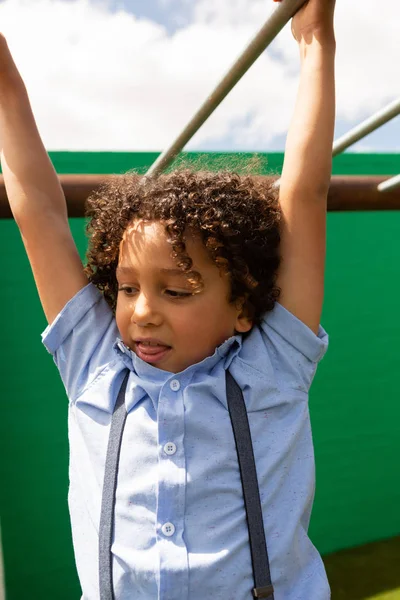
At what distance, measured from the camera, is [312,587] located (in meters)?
1.06

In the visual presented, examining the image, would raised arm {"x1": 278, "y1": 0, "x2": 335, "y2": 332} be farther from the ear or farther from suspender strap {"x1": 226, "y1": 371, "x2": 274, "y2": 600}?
suspender strap {"x1": 226, "y1": 371, "x2": 274, "y2": 600}

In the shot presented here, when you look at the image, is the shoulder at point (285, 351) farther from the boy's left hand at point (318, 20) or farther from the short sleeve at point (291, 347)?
the boy's left hand at point (318, 20)

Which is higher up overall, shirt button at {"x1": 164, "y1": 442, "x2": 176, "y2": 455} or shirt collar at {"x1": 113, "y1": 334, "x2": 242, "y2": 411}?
shirt collar at {"x1": 113, "y1": 334, "x2": 242, "y2": 411}

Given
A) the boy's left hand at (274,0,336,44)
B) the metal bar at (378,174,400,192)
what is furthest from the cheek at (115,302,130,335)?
the metal bar at (378,174,400,192)

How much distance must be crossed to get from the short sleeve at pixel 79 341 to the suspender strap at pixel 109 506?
0.41 ft

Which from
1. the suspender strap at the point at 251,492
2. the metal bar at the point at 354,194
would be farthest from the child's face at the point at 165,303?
the metal bar at the point at 354,194

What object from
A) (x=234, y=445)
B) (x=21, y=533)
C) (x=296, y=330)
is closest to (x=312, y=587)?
(x=234, y=445)

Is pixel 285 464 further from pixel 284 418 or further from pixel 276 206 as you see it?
pixel 276 206

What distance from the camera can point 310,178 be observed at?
115 centimetres

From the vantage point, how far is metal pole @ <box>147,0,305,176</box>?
101 cm

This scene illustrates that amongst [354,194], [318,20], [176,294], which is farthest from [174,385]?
[354,194]

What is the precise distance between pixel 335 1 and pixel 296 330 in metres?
0.59

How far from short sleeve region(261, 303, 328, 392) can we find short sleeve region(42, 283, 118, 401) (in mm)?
294

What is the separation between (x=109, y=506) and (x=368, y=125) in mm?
999
